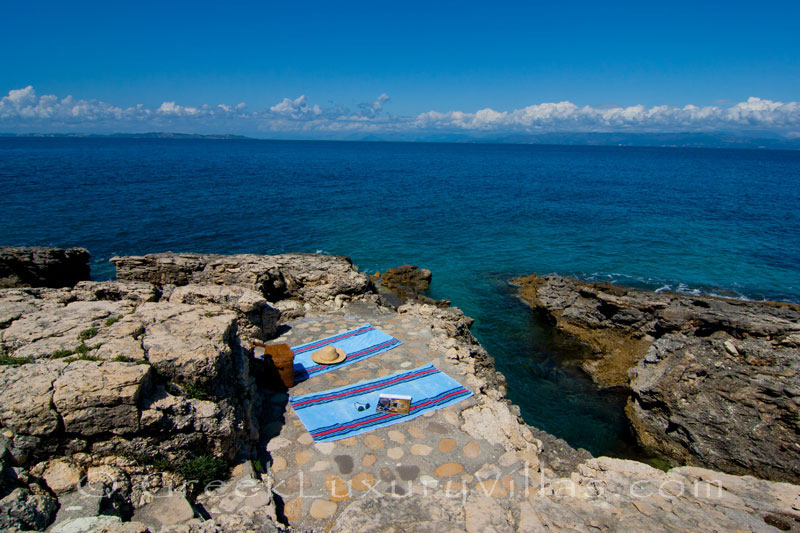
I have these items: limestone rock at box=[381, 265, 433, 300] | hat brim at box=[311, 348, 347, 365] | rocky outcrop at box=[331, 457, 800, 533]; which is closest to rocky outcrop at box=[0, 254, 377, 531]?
hat brim at box=[311, 348, 347, 365]

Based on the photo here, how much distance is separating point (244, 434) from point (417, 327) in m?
6.63

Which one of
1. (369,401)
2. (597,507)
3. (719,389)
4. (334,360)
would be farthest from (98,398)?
(719,389)

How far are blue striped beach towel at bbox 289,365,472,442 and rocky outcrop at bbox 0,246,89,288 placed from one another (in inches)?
645

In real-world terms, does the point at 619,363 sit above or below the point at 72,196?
below

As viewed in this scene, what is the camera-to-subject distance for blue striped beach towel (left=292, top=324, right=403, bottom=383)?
409 inches

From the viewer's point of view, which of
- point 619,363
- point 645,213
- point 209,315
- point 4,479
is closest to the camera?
point 4,479

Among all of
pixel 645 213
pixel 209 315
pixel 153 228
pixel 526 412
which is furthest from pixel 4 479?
pixel 645 213

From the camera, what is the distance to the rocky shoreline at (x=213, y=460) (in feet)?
17.5

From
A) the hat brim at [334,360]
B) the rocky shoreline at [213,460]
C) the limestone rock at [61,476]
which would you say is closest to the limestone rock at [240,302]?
the hat brim at [334,360]

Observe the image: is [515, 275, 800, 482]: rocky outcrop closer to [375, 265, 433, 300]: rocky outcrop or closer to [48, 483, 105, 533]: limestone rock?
[375, 265, 433, 300]: rocky outcrop

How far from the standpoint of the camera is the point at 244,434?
7203 mm

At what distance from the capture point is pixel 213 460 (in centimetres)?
648

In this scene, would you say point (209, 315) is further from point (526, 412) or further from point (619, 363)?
point (619, 363)

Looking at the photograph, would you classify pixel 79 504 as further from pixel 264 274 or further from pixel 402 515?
pixel 264 274
